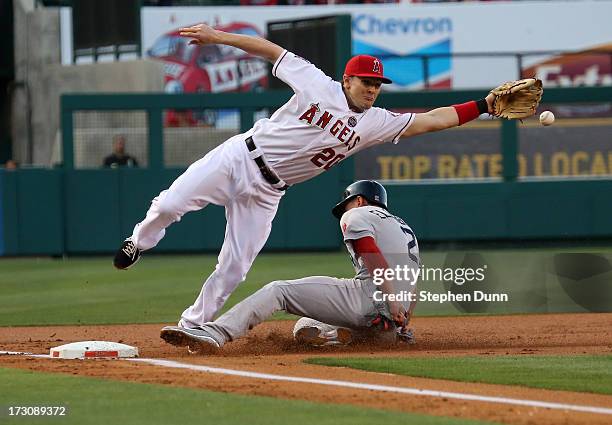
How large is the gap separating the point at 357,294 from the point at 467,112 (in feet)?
4.73

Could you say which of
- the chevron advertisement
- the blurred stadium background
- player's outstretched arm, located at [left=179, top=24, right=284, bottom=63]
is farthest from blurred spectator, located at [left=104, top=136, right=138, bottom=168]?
player's outstretched arm, located at [left=179, top=24, right=284, bottom=63]

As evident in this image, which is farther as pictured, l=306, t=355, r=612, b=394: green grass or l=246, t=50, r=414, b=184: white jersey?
l=246, t=50, r=414, b=184: white jersey

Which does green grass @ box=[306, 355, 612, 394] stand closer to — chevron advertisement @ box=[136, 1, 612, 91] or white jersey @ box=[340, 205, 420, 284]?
white jersey @ box=[340, 205, 420, 284]

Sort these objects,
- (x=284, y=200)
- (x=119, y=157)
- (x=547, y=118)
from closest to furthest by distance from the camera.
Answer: (x=547, y=118) → (x=284, y=200) → (x=119, y=157)

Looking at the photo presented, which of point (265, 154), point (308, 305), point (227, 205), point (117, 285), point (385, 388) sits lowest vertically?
point (117, 285)

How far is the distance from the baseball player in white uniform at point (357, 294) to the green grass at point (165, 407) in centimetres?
152

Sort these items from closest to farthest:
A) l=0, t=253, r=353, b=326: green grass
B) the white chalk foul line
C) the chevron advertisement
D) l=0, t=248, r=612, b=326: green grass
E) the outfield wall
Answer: the white chalk foul line → l=0, t=248, r=612, b=326: green grass → l=0, t=253, r=353, b=326: green grass → the outfield wall → the chevron advertisement

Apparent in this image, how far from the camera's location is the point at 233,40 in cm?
756

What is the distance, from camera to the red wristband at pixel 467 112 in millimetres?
8086

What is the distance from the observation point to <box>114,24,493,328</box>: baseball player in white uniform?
763 cm

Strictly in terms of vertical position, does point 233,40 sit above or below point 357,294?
above

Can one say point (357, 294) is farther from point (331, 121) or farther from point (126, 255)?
point (126, 255)

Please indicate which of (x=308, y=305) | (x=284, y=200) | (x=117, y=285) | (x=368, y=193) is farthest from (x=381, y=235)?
(x=284, y=200)

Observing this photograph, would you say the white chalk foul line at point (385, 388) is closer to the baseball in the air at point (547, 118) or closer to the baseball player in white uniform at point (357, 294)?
the baseball player in white uniform at point (357, 294)
